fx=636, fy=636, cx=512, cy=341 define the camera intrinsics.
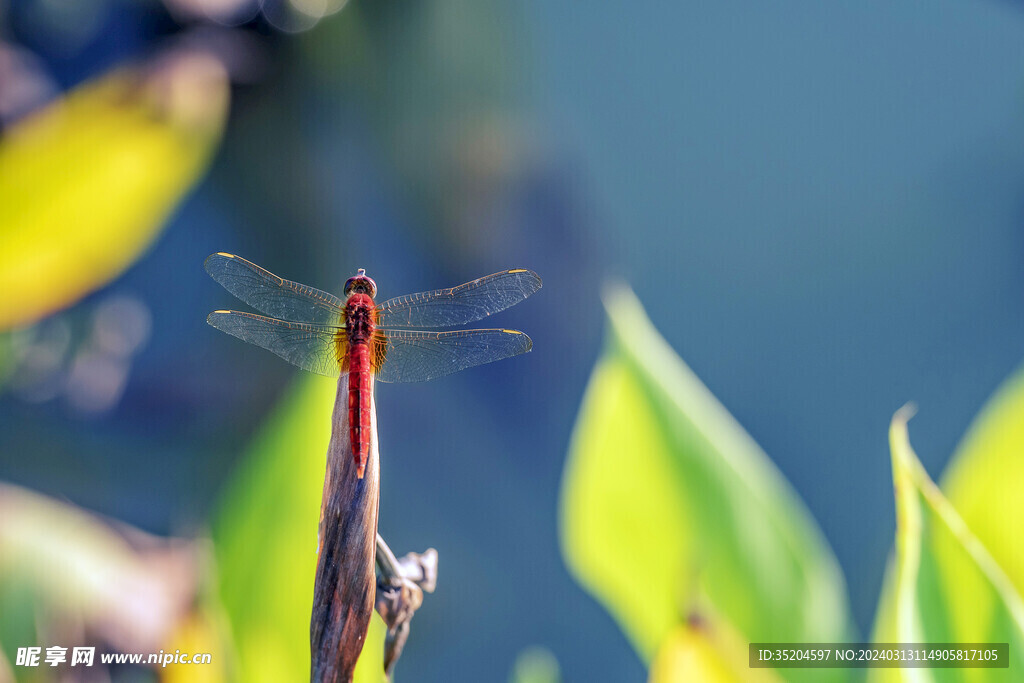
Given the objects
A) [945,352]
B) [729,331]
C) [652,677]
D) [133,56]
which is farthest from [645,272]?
[133,56]

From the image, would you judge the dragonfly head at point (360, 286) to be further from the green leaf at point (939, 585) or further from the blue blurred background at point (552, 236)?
the green leaf at point (939, 585)

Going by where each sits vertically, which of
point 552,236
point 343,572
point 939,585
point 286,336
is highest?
point 552,236

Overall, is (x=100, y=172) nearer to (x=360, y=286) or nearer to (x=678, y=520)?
(x=360, y=286)

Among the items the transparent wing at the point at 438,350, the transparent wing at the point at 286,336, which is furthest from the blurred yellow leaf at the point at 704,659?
the transparent wing at the point at 286,336

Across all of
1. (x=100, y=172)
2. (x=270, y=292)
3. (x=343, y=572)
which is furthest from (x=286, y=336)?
(x=100, y=172)

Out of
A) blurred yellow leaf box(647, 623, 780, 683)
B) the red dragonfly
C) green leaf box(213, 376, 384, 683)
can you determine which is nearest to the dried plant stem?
the red dragonfly

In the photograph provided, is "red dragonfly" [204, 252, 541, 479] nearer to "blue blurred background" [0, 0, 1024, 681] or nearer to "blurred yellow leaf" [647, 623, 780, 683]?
"blue blurred background" [0, 0, 1024, 681]

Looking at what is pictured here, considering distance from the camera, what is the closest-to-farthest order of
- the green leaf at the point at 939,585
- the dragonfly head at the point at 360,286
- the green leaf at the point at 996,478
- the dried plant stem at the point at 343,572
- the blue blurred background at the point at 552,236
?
the dried plant stem at the point at 343,572, the dragonfly head at the point at 360,286, the green leaf at the point at 939,585, the green leaf at the point at 996,478, the blue blurred background at the point at 552,236
